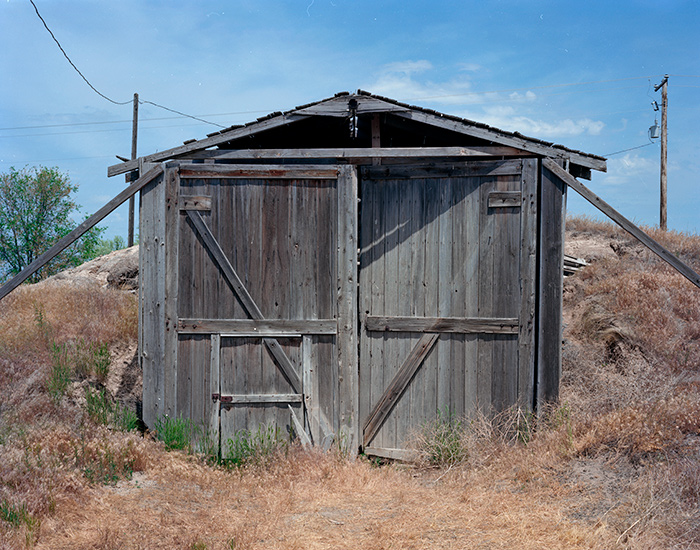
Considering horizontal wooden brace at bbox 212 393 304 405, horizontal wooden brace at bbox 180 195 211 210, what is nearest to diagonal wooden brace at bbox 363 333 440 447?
horizontal wooden brace at bbox 212 393 304 405

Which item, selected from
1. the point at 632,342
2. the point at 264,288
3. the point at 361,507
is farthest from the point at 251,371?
the point at 632,342

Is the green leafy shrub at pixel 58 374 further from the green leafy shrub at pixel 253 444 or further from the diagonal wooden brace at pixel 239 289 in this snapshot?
the diagonal wooden brace at pixel 239 289

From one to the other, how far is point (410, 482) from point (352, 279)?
261 centimetres

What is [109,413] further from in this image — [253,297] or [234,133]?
[234,133]

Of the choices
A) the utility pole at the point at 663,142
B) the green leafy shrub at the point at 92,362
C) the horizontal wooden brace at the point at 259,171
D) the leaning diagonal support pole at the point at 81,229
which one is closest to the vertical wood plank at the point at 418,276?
the horizontal wooden brace at the point at 259,171

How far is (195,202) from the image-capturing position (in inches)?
288

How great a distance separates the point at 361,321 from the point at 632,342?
4.79 m

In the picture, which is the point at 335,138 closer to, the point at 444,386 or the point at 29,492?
the point at 444,386

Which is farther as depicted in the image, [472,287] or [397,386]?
[397,386]

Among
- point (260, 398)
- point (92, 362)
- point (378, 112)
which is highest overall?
point (378, 112)

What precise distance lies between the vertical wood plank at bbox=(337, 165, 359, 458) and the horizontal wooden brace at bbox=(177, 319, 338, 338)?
0.21m

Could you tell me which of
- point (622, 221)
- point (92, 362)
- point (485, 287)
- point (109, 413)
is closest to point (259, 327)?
point (109, 413)

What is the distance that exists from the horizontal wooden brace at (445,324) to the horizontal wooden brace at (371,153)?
7.11 feet

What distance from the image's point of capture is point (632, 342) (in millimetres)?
8922
